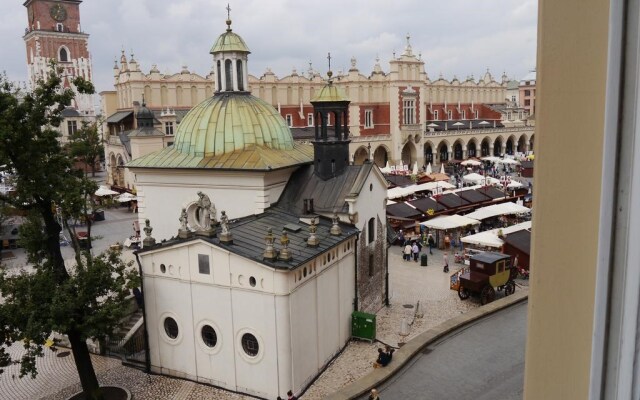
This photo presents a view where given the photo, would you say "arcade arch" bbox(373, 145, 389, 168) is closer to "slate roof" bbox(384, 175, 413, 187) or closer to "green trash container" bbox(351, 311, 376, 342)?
"slate roof" bbox(384, 175, 413, 187)

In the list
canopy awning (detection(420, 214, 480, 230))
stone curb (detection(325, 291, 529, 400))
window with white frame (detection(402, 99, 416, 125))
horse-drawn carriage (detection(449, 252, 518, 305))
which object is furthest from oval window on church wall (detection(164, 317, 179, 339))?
window with white frame (detection(402, 99, 416, 125))

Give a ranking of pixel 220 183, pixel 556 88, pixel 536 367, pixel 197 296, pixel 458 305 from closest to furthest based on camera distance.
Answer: pixel 556 88 → pixel 536 367 → pixel 197 296 → pixel 220 183 → pixel 458 305

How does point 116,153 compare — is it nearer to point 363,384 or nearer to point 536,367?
point 363,384

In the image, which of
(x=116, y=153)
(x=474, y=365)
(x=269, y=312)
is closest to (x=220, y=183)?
(x=269, y=312)

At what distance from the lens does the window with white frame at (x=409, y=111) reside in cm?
6569

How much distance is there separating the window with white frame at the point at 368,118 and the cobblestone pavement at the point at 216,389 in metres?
45.8

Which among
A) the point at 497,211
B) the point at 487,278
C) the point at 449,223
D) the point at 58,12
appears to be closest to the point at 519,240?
the point at 487,278

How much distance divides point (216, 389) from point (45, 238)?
594cm

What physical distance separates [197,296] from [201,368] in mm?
2082

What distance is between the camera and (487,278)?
801 inches

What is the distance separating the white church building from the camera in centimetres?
1383

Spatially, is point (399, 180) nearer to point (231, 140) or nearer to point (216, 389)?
point (231, 140)

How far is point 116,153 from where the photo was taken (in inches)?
2122

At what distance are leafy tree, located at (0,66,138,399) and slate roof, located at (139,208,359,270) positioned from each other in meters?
2.51
